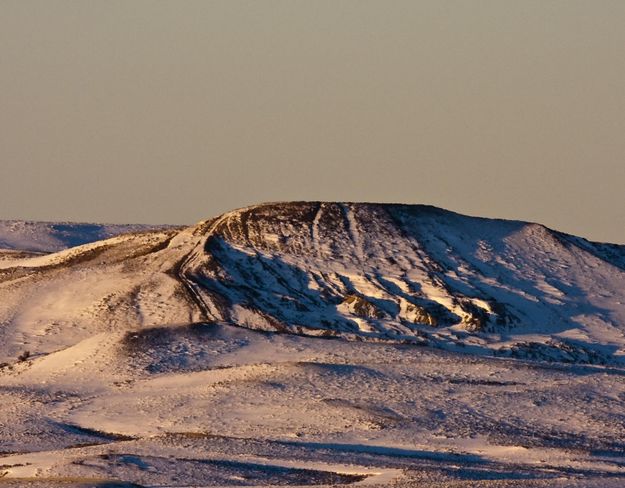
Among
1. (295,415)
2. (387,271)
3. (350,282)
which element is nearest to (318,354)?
(295,415)

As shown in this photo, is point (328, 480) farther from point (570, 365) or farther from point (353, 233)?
point (353, 233)

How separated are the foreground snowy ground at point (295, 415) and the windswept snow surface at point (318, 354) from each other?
13 cm

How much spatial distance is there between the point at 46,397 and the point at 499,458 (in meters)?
18.6

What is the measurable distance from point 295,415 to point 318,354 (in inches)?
425

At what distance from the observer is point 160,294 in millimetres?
78875

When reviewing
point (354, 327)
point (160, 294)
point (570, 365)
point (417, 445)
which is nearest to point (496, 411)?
point (417, 445)

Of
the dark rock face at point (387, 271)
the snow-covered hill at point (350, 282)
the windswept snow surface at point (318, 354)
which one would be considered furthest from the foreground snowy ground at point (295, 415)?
the dark rock face at point (387, 271)

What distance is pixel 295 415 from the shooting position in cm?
5531

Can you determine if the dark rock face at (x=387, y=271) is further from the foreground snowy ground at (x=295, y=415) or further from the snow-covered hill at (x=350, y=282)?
the foreground snowy ground at (x=295, y=415)

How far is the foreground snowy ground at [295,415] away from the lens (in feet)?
150

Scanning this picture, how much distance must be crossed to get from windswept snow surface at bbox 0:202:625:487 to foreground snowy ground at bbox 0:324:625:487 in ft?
0.43

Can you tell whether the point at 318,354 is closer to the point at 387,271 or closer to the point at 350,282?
the point at 350,282

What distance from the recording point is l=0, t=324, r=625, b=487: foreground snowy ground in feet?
150

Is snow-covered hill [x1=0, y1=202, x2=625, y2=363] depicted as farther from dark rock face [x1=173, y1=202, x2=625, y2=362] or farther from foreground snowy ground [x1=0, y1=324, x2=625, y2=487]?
foreground snowy ground [x1=0, y1=324, x2=625, y2=487]
